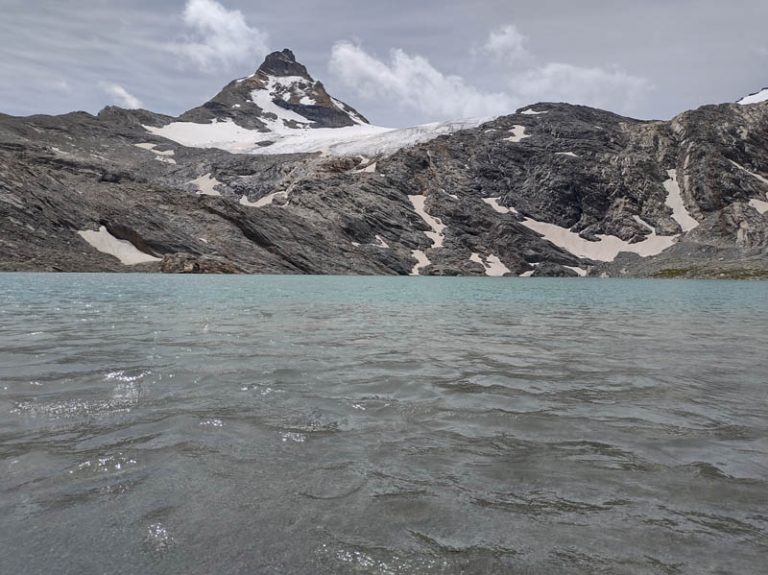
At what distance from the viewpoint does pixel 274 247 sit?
102188 mm

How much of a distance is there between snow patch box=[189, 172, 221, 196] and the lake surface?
544 feet

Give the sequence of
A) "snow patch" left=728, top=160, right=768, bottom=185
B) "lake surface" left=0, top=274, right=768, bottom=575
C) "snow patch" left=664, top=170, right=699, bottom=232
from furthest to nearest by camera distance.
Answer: "snow patch" left=728, top=160, right=768, bottom=185
"snow patch" left=664, top=170, right=699, bottom=232
"lake surface" left=0, top=274, right=768, bottom=575

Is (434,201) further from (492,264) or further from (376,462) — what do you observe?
(376,462)

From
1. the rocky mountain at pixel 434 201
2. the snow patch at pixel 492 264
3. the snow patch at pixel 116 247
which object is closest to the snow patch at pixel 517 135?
the rocky mountain at pixel 434 201

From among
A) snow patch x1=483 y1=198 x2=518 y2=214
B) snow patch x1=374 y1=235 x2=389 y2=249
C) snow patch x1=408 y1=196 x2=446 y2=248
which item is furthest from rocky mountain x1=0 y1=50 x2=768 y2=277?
snow patch x1=374 y1=235 x2=389 y2=249

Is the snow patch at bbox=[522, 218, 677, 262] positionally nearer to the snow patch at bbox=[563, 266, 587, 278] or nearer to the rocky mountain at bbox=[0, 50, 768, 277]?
the rocky mountain at bbox=[0, 50, 768, 277]

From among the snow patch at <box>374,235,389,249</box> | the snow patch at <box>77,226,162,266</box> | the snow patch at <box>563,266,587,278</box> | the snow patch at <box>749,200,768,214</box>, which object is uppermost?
the snow patch at <box>749,200,768,214</box>

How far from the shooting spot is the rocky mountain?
9250 cm

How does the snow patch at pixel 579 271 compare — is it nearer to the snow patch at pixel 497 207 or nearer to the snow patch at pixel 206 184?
the snow patch at pixel 497 207

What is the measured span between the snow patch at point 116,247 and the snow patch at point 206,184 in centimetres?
7804

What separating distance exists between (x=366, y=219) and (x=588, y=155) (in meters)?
78.7

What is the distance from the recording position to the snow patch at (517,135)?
170m

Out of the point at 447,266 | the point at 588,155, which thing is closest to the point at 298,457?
the point at 447,266

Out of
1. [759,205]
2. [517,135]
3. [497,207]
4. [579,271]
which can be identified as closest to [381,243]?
[497,207]
